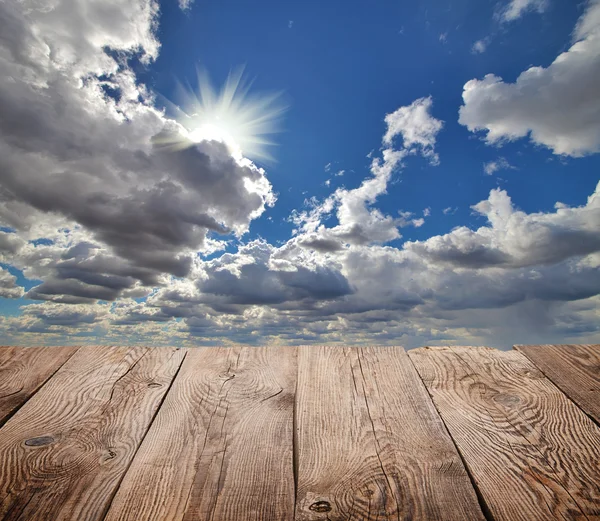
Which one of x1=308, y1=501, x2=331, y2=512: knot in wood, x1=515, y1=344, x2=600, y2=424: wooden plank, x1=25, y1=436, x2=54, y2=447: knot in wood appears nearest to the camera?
x1=308, y1=501, x2=331, y2=512: knot in wood

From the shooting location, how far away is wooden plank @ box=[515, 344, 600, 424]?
216 centimetres

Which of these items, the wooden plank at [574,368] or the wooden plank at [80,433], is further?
the wooden plank at [574,368]

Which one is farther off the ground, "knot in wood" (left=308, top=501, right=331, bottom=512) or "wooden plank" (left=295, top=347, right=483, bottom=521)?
"wooden plank" (left=295, top=347, right=483, bottom=521)

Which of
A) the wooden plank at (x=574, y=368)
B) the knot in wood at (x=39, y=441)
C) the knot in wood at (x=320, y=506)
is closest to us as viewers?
the knot in wood at (x=320, y=506)

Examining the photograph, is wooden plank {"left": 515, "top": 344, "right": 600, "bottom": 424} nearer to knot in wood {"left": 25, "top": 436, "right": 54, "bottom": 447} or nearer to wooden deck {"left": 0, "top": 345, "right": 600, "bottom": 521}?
wooden deck {"left": 0, "top": 345, "right": 600, "bottom": 521}

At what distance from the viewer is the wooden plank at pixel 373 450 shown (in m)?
1.45

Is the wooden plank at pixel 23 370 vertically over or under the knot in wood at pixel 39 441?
over

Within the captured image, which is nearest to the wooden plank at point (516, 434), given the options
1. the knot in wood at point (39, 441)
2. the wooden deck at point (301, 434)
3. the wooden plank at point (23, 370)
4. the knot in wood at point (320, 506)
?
the wooden deck at point (301, 434)

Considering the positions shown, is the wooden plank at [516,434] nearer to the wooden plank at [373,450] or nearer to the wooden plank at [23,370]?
the wooden plank at [373,450]

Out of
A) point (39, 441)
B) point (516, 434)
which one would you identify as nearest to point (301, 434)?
point (516, 434)

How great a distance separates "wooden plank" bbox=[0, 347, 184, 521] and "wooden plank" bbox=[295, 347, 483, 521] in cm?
74

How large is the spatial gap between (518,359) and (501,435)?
0.89 m

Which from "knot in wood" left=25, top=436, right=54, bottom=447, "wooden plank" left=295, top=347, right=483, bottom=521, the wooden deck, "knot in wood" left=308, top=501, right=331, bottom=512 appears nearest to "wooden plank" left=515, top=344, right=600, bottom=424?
the wooden deck

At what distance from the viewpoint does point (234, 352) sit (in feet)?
8.85
